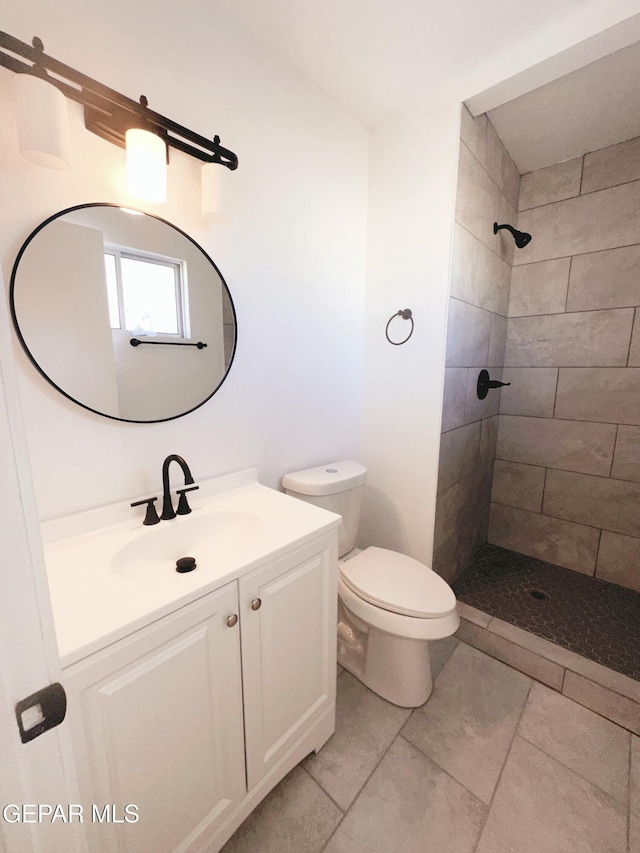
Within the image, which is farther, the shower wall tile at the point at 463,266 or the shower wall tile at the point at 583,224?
the shower wall tile at the point at 583,224

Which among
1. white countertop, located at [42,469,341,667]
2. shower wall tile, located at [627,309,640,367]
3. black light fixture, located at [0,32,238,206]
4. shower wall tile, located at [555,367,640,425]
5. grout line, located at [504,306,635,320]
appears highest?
black light fixture, located at [0,32,238,206]

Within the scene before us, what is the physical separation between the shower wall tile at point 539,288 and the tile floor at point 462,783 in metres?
1.99

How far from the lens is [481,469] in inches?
86.4

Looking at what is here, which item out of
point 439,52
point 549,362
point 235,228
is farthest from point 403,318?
point 549,362

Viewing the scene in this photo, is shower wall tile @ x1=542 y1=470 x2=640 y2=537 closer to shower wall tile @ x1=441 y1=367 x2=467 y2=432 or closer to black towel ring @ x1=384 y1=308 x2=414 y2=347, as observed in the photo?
shower wall tile @ x1=441 y1=367 x2=467 y2=432

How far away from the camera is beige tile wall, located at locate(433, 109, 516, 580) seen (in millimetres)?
1607

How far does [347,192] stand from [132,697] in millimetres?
2009

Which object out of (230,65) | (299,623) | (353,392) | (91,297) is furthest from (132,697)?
(230,65)

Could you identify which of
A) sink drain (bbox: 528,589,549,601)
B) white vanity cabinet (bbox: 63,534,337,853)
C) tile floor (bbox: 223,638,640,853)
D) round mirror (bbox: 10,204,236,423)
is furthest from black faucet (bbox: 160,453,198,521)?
sink drain (bbox: 528,589,549,601)

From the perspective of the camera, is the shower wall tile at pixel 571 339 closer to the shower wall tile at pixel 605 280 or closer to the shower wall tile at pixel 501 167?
the shower wall tile at pixel 605 280

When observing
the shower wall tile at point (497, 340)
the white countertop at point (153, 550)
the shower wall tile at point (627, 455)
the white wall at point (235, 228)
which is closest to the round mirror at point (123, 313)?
the white wall at point (235, 228)

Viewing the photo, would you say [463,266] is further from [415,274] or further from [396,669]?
[396,669]

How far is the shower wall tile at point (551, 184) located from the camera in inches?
76.6

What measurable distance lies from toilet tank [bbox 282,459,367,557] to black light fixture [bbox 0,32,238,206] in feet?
3.88
